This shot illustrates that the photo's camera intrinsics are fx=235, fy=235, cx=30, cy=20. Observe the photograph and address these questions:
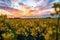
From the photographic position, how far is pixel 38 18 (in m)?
2.59

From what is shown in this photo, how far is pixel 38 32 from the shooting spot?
241 centimetres

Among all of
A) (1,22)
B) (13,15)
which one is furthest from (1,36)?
(13,15)

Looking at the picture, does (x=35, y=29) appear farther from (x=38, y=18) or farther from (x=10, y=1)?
(x=10, y=1)

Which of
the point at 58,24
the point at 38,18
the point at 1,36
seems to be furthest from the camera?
the point at 38,18

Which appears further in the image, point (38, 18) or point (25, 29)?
point (38, 18)

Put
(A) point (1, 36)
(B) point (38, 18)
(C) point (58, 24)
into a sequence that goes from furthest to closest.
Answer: (B) point (38, 18) < (A) point (1, 36) < (C) point (58, 24)

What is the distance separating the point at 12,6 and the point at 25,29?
0.34 m

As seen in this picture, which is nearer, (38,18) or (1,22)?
(1,22)

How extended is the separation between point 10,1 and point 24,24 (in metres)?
0.33

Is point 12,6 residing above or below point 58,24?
above

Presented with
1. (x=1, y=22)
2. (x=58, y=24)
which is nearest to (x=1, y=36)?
(x=1, y=22)

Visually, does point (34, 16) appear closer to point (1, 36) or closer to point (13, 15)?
point (13, 15)

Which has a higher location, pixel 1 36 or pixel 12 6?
pixel 12 6

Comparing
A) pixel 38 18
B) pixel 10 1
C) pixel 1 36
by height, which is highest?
pixel 10 1
